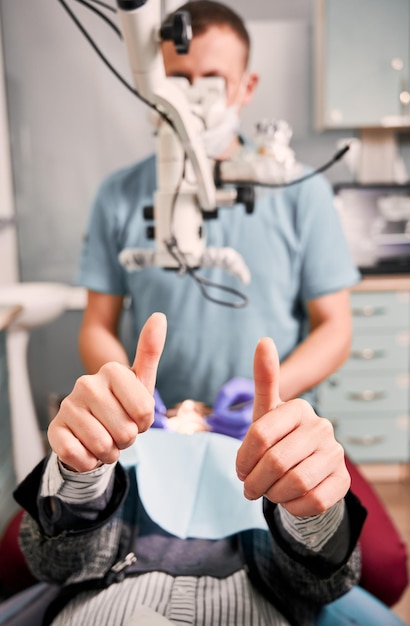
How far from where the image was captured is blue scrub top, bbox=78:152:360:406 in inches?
26.2

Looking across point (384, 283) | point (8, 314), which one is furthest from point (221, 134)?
point (384, 283)

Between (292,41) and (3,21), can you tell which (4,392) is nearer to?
(3,21)

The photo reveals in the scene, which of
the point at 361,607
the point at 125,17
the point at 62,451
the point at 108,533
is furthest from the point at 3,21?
the point at 361,607

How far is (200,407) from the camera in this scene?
1.78 ft

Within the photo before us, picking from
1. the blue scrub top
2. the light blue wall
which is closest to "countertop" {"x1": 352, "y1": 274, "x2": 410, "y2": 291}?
the blue scrub top

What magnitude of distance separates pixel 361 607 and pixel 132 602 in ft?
0.70

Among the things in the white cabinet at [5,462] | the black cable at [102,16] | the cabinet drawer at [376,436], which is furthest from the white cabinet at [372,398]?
the black cable at [102,16]

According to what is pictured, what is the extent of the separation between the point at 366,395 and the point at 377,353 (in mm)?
126

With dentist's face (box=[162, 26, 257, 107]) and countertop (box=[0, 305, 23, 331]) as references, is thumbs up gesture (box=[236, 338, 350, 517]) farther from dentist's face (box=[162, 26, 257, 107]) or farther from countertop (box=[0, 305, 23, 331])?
countertop (box=[0, 305, 23, 331])

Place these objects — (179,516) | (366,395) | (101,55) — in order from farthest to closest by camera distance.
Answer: (366,395) → (179,516) → (101,55)

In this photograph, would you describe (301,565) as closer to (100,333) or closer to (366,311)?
(100,333)

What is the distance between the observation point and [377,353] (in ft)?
5.21

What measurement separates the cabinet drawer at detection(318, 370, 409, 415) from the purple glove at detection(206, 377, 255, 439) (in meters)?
1.11

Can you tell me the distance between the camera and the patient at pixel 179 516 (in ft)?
0.99
